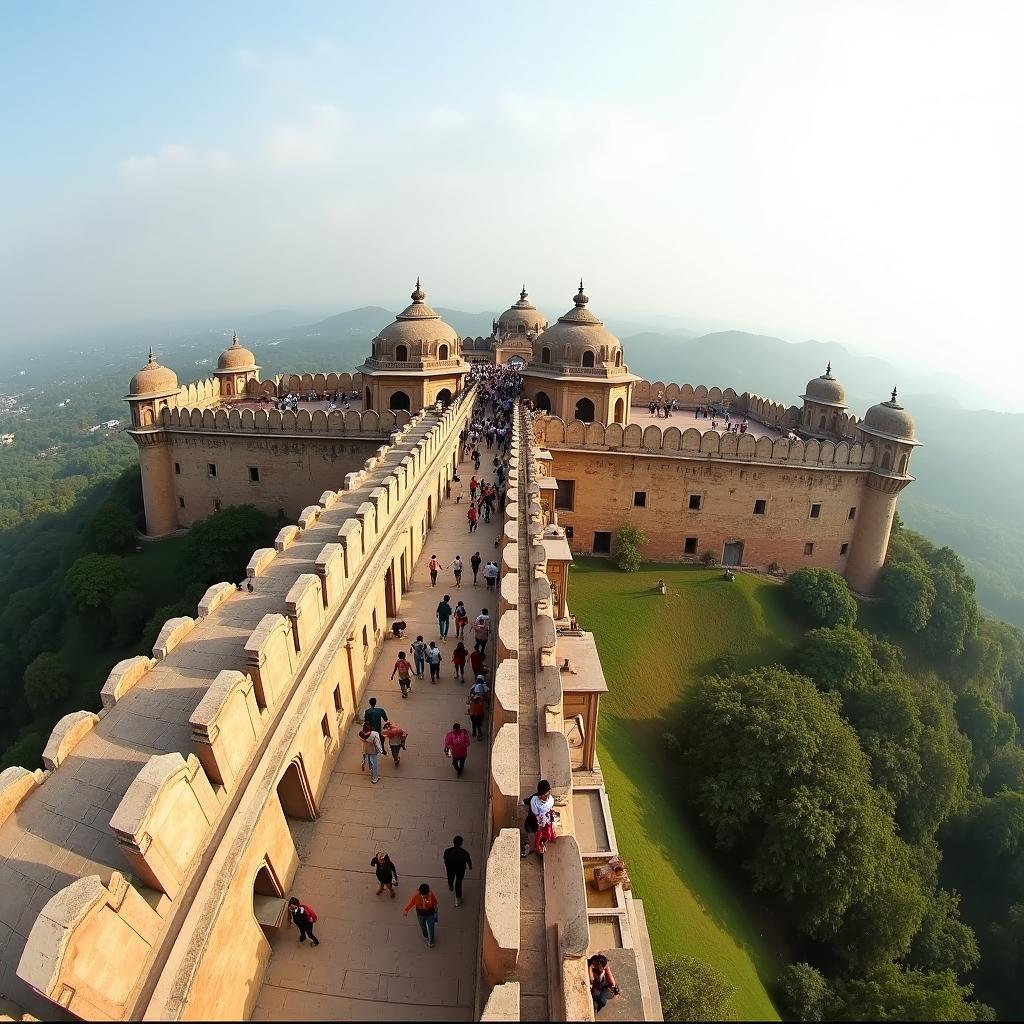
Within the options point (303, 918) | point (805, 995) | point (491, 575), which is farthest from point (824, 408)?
point (303, 918)

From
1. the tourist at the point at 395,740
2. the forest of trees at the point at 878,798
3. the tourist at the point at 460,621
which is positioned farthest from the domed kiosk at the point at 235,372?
the tourist at the point at 395,740

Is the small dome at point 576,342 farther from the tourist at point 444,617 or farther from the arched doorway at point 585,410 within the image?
the tourist at point 444,617

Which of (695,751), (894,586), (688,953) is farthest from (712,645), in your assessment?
(688,953)

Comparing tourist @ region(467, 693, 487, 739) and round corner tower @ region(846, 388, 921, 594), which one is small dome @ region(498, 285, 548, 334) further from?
tourist @ region(467, 693, 487, 739)

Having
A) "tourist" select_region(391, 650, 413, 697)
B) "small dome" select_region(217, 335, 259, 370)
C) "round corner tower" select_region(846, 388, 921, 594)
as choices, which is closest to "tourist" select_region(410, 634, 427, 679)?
"tourist" select_region(391, 650, 413, 697)

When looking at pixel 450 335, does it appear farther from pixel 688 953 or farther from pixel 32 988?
pixel 32 988
